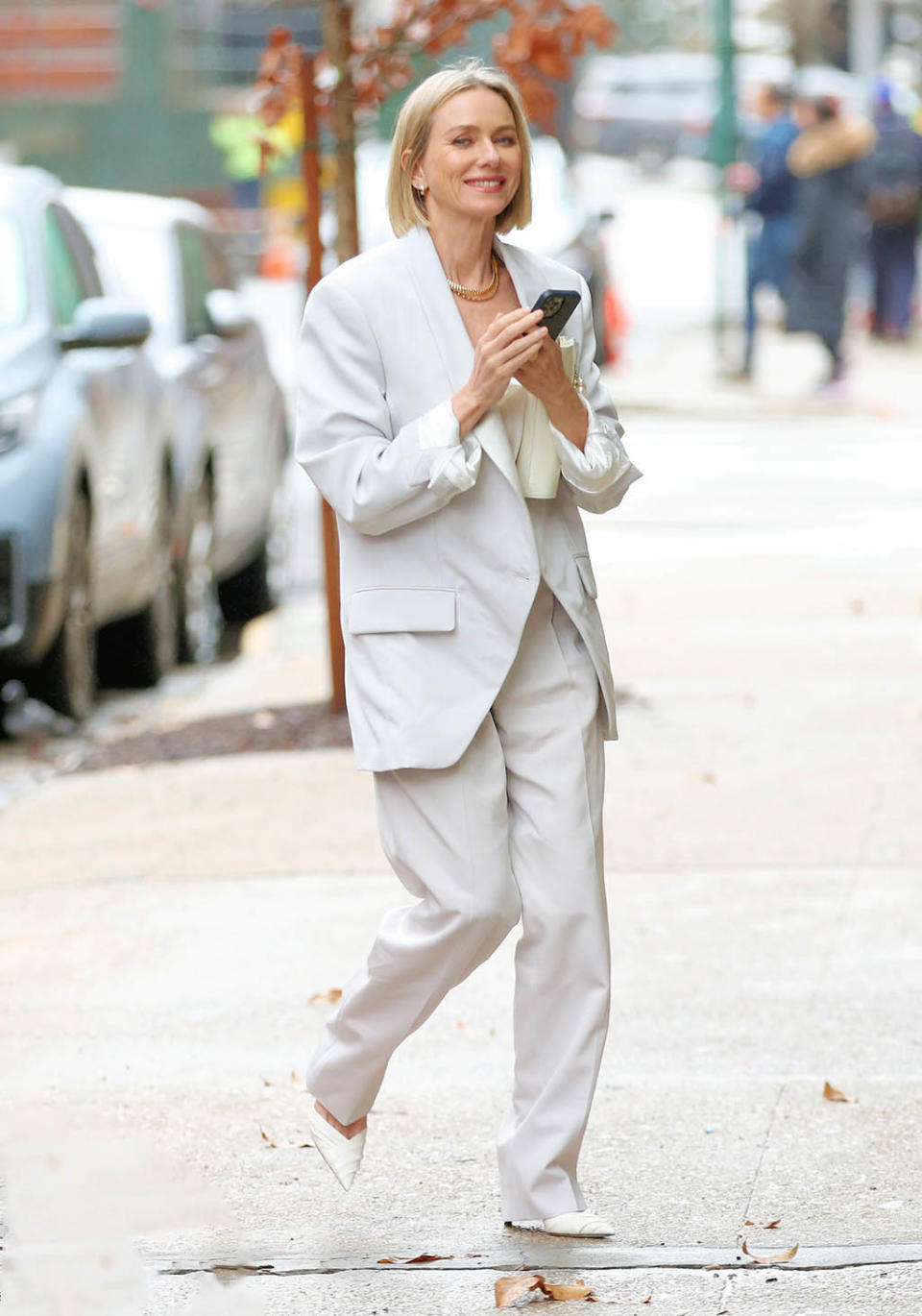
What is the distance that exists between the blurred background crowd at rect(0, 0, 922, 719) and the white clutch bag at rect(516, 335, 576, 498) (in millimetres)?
4300

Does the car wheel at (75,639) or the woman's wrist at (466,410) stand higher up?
the woman's wrist at (466,410)

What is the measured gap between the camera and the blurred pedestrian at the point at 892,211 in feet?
74.9

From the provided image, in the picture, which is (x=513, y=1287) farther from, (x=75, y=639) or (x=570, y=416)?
(x=75, y=639)

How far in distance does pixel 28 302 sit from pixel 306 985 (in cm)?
406

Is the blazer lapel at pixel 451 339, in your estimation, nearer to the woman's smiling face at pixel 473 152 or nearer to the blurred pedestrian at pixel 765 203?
the woman's smiling face at pixel 473 152

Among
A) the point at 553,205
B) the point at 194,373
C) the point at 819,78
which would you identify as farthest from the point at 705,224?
the point at 194,373

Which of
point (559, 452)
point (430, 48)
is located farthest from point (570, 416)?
point (430, 48)

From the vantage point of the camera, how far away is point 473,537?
4.07m

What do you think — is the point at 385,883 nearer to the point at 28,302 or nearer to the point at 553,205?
the point at 28,302

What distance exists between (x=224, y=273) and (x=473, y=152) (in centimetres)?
817

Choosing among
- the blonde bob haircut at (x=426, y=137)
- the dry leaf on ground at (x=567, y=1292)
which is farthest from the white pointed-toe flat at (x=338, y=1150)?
the blonde bob haircut at (x=426, y=137)

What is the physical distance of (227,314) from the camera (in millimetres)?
11359

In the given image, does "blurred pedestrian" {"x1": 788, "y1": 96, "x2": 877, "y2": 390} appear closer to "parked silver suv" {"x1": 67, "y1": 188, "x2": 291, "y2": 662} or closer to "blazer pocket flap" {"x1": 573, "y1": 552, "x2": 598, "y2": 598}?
"parked silver suv" {"x1": 67, "y1": 188, "x2": 291, "y2": 662}

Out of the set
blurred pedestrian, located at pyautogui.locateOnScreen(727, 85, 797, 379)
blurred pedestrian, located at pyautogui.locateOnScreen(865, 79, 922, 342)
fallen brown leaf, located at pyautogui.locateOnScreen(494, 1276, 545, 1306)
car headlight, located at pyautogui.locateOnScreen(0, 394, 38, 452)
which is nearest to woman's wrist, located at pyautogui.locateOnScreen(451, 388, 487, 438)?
fallen brown leaf, located at pyautogui.locateOnScreen(494, 1276, 545, 1306)
